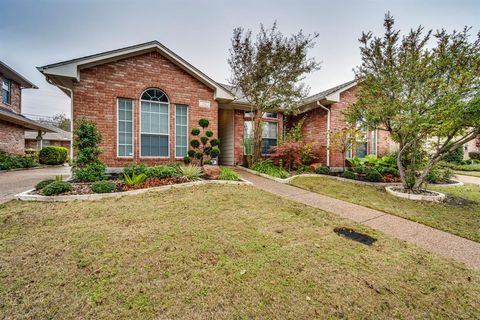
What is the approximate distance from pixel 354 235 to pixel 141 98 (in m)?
8.79

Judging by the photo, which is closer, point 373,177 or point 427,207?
point 427,207

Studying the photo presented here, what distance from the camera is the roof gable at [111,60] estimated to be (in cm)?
686

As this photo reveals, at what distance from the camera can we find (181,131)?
902cm

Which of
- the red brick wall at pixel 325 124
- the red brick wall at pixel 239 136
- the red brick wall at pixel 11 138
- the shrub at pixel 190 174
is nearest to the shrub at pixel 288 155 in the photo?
the red brick wall at pixel 239 136

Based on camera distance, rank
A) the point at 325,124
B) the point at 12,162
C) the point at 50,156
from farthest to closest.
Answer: the point at 50,156 < the point at 12,162 < the point at 325,124

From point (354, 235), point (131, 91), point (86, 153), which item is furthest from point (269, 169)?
point (86, 153)

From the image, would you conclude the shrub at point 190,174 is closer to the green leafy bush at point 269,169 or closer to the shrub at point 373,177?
the green leafy bush at point 269,169

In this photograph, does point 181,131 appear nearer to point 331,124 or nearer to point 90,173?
point 90,173

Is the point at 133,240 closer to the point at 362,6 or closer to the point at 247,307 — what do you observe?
the point at 247,307

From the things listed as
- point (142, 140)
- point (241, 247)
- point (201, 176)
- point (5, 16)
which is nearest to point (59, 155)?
point (5, 16)

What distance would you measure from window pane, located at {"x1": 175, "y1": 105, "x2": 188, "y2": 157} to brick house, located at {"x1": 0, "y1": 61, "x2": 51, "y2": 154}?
11005 millimetres

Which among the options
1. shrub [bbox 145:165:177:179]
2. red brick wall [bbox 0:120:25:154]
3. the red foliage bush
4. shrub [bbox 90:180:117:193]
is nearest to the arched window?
shrub [bbox 145:165:177:179]

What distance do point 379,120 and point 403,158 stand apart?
259cm

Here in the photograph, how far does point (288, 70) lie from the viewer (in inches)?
374
